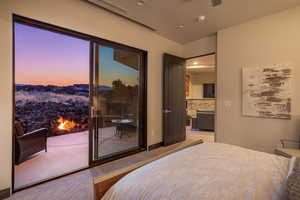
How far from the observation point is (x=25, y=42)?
3.96 meters

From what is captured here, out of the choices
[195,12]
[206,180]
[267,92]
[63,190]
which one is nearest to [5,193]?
[63,190]

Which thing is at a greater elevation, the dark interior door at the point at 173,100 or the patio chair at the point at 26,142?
the dark interior door at the point at 173,100

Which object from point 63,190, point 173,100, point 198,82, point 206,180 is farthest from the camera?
point 198,82

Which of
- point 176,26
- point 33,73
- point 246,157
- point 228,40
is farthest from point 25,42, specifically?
point 246,157

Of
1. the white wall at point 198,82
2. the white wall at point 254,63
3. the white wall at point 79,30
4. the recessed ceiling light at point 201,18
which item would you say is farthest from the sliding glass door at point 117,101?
the white wall at point 198,82

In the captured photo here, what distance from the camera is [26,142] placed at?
2887mm

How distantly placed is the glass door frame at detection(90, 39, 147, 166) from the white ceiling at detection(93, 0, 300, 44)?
0.63 metres

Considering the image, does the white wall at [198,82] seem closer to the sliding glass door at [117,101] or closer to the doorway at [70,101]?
the sliding glass door at [117,101]

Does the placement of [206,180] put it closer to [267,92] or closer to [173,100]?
[267,92]

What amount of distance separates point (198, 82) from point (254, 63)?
572 cm

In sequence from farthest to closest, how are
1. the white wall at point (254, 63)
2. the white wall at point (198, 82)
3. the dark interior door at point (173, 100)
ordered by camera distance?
1. the white wall at point (198, 82)
2. the dark interior door at point (173, 100)
3. the white wall at point (254, 63)

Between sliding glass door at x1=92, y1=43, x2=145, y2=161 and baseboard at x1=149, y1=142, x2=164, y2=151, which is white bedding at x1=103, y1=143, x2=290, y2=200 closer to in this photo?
sliding glass door at x1=92, y1=43, x2=145, y2=161

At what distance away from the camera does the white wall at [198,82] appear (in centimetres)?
856

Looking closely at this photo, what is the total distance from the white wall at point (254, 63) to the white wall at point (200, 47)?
0.31 m
